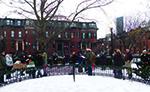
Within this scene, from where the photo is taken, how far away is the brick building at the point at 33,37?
71.8 metres

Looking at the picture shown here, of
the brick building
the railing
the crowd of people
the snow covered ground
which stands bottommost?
the snow covered ground

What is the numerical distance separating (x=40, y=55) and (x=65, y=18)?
9.32 meters

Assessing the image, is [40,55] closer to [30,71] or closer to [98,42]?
[30,71]

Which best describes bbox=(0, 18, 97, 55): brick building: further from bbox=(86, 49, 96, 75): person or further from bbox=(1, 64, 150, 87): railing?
bbox=(86, 49, 96, 75): person

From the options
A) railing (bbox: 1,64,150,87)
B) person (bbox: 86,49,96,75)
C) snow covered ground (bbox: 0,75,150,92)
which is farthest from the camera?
person (bbox: 86,49,96,75)

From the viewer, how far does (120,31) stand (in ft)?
177

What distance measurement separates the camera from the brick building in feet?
235

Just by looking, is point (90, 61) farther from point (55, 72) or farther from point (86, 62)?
point (55, 72)

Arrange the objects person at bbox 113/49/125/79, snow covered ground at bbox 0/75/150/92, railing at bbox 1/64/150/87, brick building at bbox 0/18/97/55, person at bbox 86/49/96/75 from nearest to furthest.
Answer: snow covered ground at bbox 0/75/150/92 < railing at bbox 1/64/150/87 < person at bbox 113/49/125/79 < person at bbox 86/49/96/75 < brick building at bbox 0/18/97/55

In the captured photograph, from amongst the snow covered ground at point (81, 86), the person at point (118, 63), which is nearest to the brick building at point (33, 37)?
the person at point (118, 63)

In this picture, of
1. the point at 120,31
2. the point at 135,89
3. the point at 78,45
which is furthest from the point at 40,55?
the point at 78,45

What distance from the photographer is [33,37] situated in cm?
6994

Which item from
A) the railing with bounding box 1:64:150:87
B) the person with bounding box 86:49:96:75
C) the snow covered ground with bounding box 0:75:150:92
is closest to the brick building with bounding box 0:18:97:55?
the railing with bounding box 1:64:150:87

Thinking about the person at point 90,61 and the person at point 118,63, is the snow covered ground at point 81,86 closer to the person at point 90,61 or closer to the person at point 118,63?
the person at point 118,63
